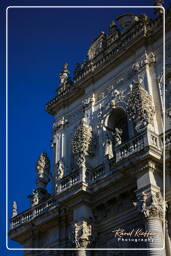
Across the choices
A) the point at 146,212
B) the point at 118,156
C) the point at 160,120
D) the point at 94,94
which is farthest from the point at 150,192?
the point at 94,94

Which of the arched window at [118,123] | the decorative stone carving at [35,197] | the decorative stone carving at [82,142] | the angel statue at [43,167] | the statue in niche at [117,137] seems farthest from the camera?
the angel statue at [43,167]

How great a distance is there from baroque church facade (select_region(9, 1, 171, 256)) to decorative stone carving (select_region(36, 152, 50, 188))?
4 cm

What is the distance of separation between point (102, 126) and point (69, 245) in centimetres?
441

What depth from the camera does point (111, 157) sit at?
15.7 m

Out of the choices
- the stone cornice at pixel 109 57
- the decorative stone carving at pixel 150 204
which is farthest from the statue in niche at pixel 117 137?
the stone cornice at pixel 109 57

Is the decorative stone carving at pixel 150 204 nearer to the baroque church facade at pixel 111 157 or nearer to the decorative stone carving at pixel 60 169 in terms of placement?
the baroque church facade at pixel 111 157

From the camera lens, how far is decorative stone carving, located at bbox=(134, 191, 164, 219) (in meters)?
12.7

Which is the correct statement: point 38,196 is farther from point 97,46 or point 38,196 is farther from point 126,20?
point 126,20

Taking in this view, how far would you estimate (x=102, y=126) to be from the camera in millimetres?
17109

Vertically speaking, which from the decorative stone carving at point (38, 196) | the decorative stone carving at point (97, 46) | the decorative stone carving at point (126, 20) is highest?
the decorative stone carving at point (126, 20)

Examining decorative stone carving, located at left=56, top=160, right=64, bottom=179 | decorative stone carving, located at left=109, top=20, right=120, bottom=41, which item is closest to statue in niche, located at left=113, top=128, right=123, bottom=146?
decorative stone carving, located at left=56, top=160, right=64, bottom=179

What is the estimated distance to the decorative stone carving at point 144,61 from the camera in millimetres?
16722

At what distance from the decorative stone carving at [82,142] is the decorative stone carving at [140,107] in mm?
2024

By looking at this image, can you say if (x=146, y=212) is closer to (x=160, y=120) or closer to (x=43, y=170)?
(x=160, y=120)
